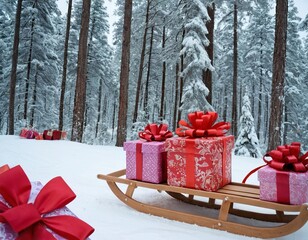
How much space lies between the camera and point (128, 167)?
3.06 meters

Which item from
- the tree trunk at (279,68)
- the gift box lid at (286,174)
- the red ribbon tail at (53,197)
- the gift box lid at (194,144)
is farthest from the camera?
the tree trunk at (279,68)

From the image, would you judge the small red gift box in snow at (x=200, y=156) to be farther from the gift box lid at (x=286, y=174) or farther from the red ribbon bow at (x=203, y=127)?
the gift box lid at (x=286, y=174)

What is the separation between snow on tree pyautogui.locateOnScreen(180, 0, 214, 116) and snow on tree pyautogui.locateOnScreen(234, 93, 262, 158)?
175 cm

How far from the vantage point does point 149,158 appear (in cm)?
290

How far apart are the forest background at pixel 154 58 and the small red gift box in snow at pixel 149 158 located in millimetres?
6754

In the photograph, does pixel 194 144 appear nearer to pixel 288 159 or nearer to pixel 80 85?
pixel 288 159

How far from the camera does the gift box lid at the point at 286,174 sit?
2.11m

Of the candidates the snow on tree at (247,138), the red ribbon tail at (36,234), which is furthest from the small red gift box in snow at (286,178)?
the snow on tree at (247,138)

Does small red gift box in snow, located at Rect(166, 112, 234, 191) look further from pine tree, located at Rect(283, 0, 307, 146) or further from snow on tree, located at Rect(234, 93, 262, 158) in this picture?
pine tree, located at Rect(283, 0, 307, 146)

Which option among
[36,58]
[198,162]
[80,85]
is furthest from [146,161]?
[36,58]

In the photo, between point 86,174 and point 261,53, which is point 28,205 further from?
point 261,53

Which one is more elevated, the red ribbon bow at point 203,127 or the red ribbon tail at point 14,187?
the red ribbon bow at point 203,127

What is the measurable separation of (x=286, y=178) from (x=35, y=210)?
1961mm

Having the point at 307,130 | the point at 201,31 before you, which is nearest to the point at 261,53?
the point at 307,130
